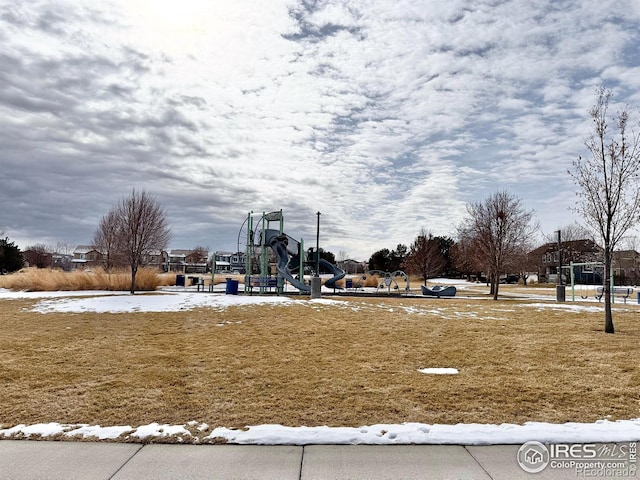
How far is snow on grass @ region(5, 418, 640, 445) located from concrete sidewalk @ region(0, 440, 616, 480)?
125 millimetres

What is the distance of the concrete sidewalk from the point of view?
11.5 ft

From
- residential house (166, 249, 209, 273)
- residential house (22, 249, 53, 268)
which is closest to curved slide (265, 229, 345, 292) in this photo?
residential house (22, 249, 53, 268)

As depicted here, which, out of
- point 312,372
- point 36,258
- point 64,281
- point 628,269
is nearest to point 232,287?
point 64,281

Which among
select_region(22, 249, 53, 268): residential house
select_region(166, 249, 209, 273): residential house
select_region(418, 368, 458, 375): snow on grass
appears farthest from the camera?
select_region(166, 249, 209, 273): residential house

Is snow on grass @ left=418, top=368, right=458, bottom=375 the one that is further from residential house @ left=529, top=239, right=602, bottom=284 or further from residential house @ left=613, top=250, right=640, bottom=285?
residential house @ left=613, top=250, right=640, bottom=285

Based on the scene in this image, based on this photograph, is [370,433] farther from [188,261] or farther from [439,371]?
[188,261]

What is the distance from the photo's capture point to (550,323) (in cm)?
1312

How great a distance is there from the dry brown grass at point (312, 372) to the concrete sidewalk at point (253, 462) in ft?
2.22

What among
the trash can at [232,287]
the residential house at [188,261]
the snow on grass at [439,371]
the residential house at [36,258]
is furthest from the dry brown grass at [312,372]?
the residential house at [188,261]

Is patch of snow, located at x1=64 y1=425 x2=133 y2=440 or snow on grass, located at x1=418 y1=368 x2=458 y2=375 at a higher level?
patch of snow, located at x1=64 y1=425 x2=133 y2=440

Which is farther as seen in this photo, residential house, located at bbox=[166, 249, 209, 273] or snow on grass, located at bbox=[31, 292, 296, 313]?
residential house, located at bbox=[166, 249, 209, 273]

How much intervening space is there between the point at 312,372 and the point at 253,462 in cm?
335

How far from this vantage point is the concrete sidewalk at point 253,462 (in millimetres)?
3504

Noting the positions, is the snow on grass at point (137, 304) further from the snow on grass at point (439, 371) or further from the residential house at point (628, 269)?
the residential house at point (628, 269)
